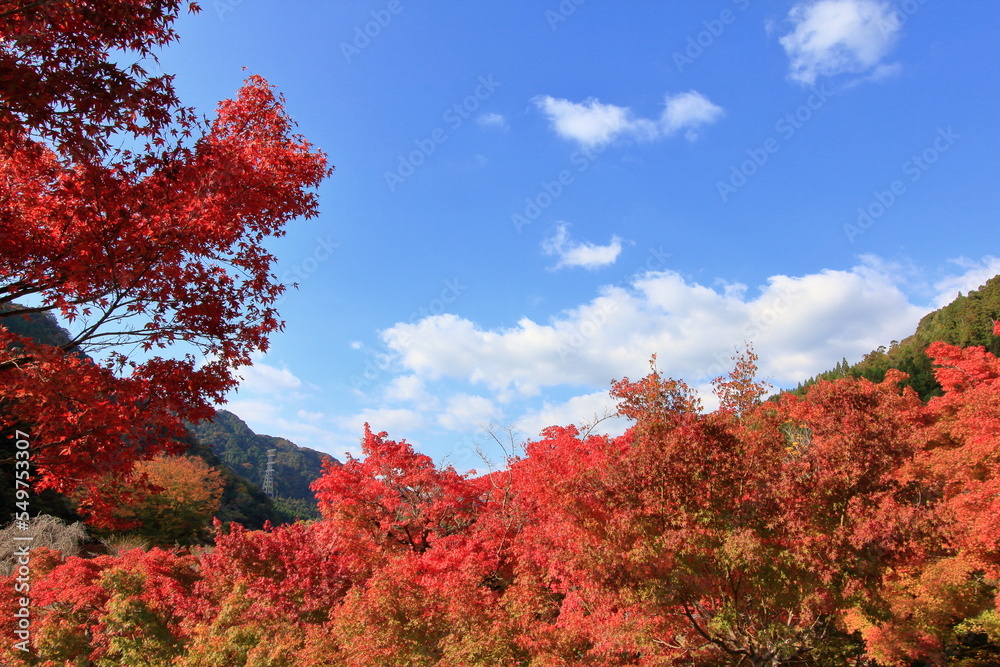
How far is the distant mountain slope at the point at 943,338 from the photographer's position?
49844 mm

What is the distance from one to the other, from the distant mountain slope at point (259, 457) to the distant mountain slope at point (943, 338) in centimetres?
7212

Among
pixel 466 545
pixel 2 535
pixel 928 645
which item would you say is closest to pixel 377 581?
pixel 466 545

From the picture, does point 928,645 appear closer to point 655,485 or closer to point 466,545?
point 655,485

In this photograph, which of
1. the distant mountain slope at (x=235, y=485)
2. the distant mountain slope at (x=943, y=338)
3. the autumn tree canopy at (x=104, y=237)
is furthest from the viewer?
the distant mountain slope at (x=943, y=338)

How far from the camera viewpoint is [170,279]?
16.6ft

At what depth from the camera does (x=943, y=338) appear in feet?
200

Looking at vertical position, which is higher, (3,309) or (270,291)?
(270,291)

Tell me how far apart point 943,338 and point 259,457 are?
93.7 metres

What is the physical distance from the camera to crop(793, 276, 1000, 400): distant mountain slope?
49.8 metres

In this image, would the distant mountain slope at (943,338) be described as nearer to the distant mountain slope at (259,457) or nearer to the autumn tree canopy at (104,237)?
the autumn tree canopy at (104,237)

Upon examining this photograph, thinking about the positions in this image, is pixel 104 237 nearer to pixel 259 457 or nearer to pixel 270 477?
pixel 270 477

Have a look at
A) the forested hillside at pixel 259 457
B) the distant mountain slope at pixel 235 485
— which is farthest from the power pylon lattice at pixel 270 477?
the distant mountain slope at pixel 235 485

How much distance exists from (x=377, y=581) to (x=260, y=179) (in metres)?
6.49

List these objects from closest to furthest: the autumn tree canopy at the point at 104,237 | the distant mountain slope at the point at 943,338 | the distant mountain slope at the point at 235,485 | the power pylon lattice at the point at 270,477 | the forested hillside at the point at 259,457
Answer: the autumn tree canopy at the point at 104,237, the distant mountain slope at the point at 235,485, the distant mountain slope at the point at 943,338, the power pylon lattice at the point at 270,477, the forested hillside at the point at 259,457
